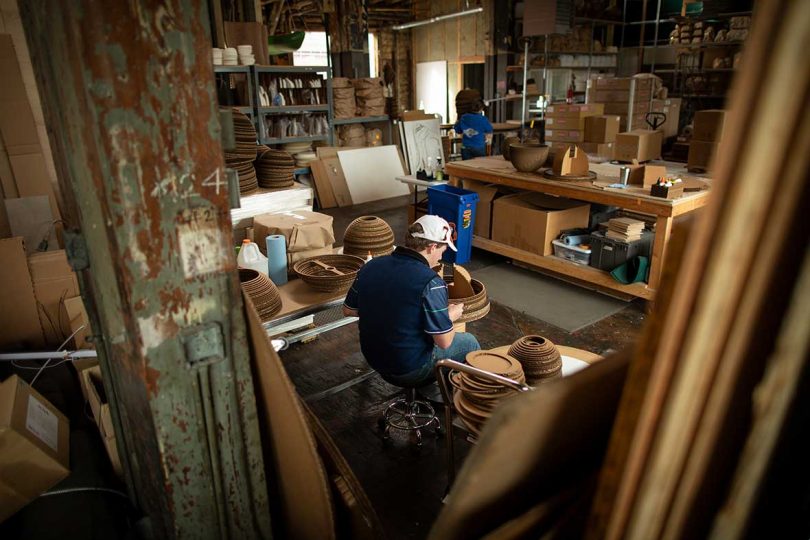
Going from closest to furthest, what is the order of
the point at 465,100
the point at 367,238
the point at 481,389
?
the point at 481,389 → the point at 367,238 → the point at 465,100

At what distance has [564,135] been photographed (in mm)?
7402

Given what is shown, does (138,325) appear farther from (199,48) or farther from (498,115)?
(498,115)

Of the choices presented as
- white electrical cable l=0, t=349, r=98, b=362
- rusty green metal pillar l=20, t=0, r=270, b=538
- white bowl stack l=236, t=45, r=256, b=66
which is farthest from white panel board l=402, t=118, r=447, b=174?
rusty green metal pillar l=20, t=0, r=270, b=538

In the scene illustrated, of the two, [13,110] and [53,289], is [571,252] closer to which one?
[53,289]

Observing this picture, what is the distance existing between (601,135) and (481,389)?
5.34 m

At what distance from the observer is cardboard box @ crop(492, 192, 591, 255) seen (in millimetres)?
5586

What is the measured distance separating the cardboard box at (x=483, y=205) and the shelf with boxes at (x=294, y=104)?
354cm

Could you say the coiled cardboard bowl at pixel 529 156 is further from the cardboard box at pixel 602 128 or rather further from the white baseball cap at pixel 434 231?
the white baseball cap at pixel 434 231

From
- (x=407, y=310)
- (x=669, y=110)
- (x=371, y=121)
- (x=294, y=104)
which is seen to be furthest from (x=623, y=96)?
(x=407, y=310)

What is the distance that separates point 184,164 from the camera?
1217 millimetres

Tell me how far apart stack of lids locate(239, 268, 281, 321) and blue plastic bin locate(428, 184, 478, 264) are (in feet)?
9.86

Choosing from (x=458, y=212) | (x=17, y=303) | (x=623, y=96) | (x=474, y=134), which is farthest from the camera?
(x=474, y=134)

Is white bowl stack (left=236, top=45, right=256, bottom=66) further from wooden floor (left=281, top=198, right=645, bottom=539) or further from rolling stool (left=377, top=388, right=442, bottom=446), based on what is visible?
rolling stool (left=377, top=388, right=442, bottom=446)

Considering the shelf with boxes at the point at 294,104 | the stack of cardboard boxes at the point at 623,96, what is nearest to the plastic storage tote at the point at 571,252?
the stack of cardboard boxes at the point at 623,96
